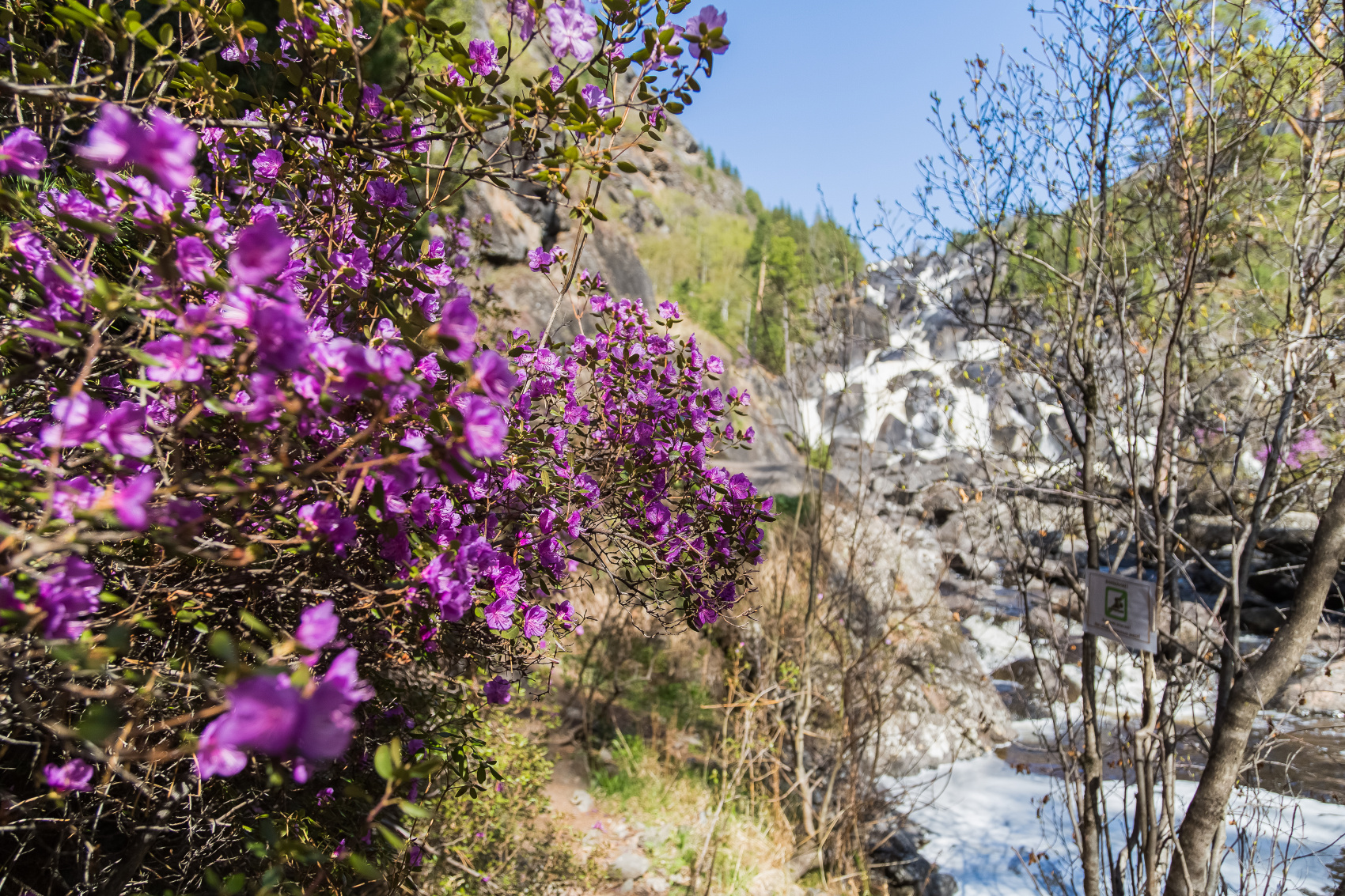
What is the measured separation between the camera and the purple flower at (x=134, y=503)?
59 cm

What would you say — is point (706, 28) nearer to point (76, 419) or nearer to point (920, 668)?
point (76, 419)

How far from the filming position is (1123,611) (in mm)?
2264

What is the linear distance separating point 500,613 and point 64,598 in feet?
1.89

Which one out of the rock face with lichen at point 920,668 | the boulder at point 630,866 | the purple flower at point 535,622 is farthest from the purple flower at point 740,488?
the rock face with lichen at point 920,668

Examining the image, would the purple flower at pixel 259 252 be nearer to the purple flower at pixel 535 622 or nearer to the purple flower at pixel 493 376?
the purple flower at pixel 493 376

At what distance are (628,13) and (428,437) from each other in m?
0.87

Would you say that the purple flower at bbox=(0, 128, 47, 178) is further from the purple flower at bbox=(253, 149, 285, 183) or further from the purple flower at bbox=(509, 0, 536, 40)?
the purple flower at bbox=(509, 0, 536, 40)

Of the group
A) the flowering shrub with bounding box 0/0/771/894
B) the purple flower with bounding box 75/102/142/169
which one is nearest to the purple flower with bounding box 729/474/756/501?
the flowering shrub with bounding box 0/0/771/894

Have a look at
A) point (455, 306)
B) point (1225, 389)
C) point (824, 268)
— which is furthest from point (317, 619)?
point (1225, 389)

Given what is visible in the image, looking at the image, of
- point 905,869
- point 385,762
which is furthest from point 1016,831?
point 385,762

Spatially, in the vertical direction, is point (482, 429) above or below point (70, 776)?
above

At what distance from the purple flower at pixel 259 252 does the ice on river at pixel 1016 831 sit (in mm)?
4159

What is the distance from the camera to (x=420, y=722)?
1594 millimetres

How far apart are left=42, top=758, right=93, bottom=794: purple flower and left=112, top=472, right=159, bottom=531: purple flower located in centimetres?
49
